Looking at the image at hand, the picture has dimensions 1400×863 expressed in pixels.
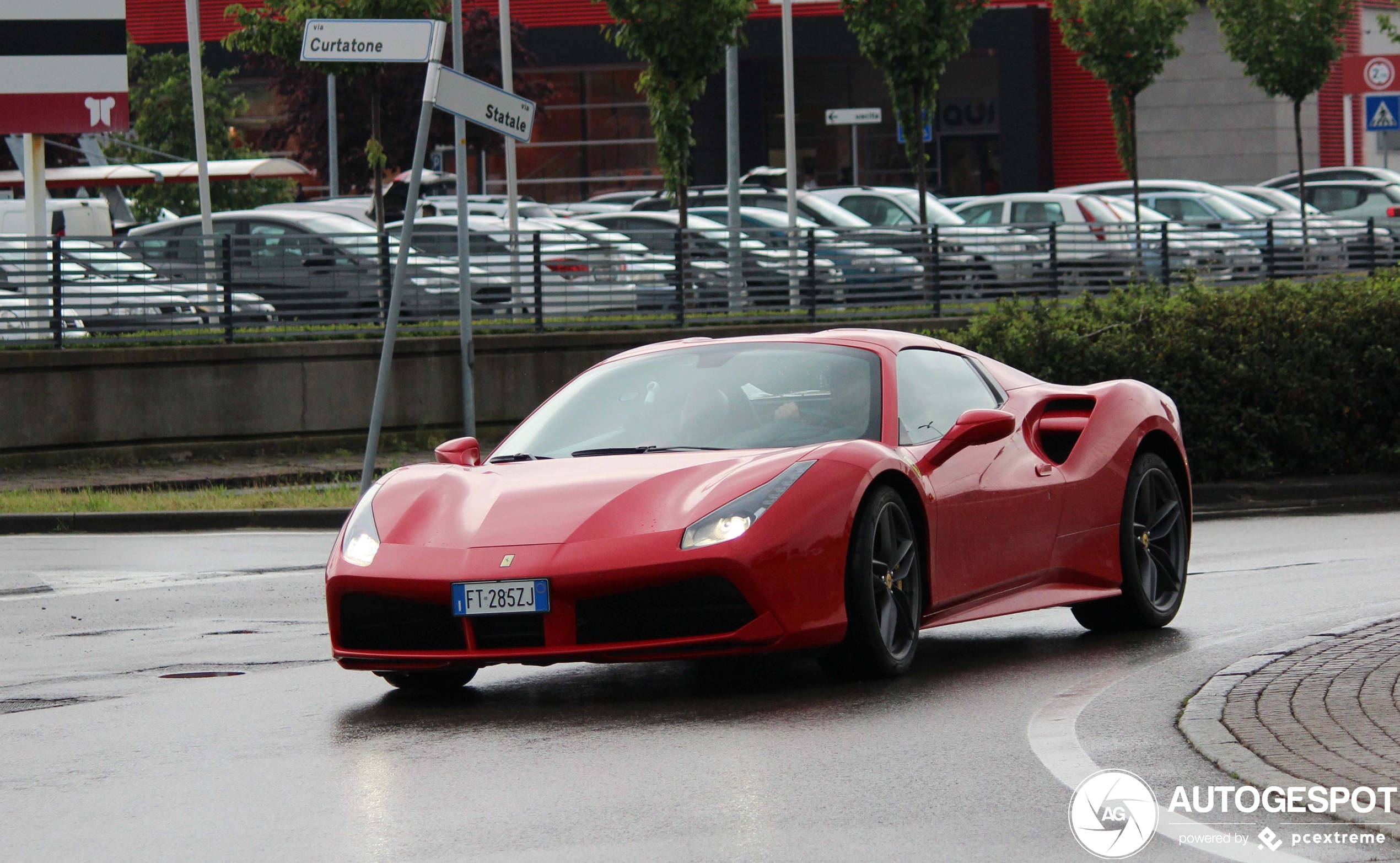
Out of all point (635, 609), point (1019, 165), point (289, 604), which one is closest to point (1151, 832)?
point (635, 609)

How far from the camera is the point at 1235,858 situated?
489cm

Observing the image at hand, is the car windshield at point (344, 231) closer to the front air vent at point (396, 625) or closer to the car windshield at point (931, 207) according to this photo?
the car windshield at point (931, 207)

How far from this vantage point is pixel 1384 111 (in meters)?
33.9

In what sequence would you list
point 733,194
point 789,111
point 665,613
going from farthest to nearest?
point 789,111
point 733,194
point 665,613

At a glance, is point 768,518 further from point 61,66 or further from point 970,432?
point 61,66

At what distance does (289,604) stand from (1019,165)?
4903 cm

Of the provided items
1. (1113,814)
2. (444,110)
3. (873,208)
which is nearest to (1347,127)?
(873,208)

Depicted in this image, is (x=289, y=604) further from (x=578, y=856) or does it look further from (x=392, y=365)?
(x=392, y=365)

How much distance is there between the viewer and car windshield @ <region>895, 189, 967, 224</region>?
29516mm

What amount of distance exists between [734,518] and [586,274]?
53.1 ft

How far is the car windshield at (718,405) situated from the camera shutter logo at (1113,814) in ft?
7.59

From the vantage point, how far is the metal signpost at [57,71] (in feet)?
71.3

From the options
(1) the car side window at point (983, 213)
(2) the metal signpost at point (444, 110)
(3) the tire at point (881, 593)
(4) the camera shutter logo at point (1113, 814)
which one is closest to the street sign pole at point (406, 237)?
(2) the metal signpost at point (444, 110)

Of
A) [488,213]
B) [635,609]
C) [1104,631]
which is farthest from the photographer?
[488,213]
